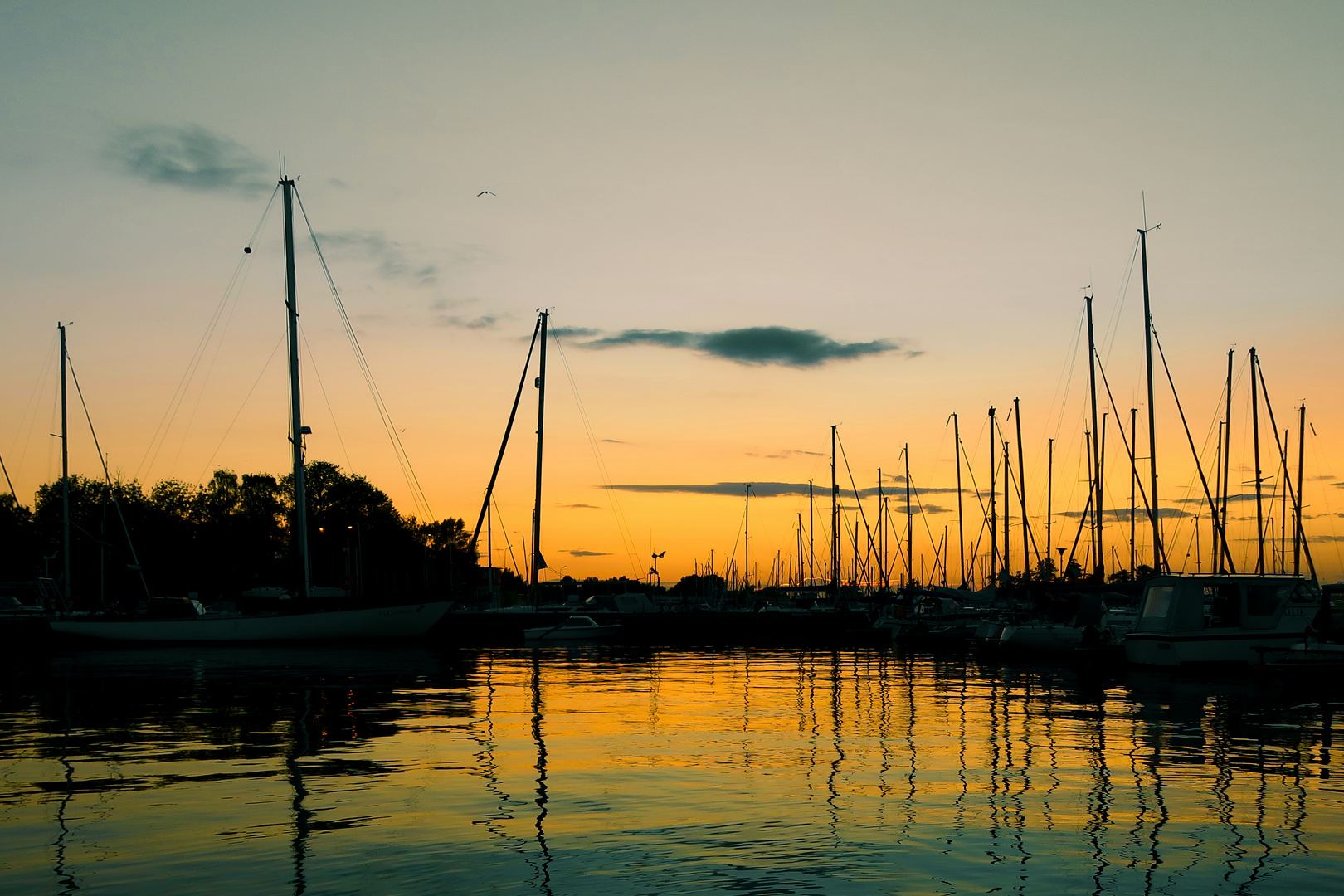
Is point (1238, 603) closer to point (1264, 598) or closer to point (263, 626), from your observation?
point (1264, 598)

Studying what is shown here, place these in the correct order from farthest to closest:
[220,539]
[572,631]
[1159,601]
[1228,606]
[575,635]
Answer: [220,539] → [575,635] → [572,631] → [1159,601] → [1228,606]

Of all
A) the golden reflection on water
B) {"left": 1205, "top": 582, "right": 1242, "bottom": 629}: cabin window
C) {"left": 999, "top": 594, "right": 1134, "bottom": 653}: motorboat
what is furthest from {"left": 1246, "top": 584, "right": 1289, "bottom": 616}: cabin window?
the golden reflection on water

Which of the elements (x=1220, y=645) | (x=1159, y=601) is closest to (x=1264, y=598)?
(x=1220, y=645)

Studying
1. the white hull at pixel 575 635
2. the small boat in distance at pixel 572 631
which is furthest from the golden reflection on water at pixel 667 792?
the small boat in distance at pixel 572 631

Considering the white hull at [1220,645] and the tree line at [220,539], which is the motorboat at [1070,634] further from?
the tree line at [220,539]

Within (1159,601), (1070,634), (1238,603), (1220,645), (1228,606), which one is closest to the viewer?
(1220,645)

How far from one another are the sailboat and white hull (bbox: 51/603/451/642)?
1.6 inches

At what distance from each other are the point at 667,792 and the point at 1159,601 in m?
29.6

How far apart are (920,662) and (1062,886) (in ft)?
132

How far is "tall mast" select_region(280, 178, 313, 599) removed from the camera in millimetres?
54438

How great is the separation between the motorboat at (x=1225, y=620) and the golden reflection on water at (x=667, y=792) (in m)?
6.28

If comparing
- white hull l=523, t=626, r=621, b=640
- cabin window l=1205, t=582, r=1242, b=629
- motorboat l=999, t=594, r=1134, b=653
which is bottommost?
white hull l=523, t=626, r=621, b=640

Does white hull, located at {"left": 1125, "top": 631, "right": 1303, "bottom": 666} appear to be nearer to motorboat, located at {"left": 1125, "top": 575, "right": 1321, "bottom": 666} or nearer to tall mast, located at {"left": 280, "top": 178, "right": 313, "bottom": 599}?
motorboat, located at {"left": 1125, "top": 575, "right": 1321, "bottom": 666}

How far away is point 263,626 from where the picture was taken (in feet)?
185
